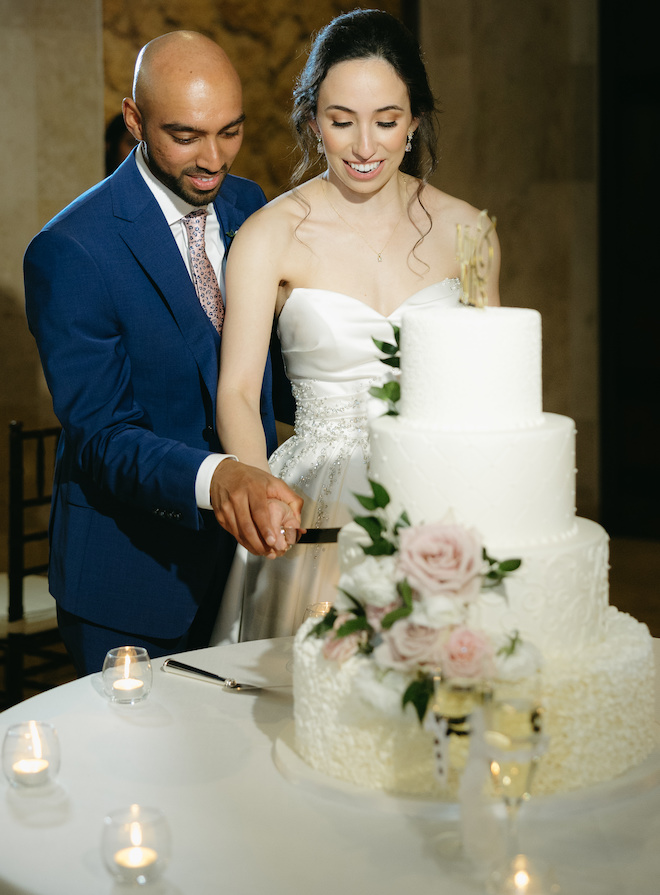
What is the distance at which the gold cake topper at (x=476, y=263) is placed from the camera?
1.89 meters

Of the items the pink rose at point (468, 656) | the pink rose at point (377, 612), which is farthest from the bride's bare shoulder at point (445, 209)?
the pink rose at point (468, 656)

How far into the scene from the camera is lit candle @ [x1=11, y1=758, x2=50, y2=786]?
5.74 ft

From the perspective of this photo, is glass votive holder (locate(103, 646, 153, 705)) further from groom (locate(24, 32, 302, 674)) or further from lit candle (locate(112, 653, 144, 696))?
groom (locate(24, 32, 302, 674))

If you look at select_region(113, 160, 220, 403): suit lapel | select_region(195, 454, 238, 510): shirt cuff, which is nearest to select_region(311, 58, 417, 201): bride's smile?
select_region(113, 160, 220, 403): suit lapel

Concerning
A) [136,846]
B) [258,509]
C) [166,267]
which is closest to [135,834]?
[136,846]

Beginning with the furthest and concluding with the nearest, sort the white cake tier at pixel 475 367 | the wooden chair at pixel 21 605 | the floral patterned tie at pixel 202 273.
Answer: the wooden chair at pixel 21 605 < the floral patterned tie at pixel 202 273 < the white cake tier at pixel 475 367

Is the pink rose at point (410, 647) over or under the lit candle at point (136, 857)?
over

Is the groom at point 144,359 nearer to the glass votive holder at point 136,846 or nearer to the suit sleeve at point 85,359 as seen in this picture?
the suit sleeve at point 85,359

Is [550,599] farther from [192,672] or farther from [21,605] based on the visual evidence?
[21,605]

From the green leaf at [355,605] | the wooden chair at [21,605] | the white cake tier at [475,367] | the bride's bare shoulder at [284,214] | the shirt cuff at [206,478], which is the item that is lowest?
the wooden chair at [21,605]

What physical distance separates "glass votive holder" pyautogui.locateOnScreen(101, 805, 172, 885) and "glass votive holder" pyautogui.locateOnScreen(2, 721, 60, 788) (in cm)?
29

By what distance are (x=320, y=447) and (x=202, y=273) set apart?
0.55 metres

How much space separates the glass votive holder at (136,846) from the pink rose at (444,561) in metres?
0.48

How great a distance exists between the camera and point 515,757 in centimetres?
144
